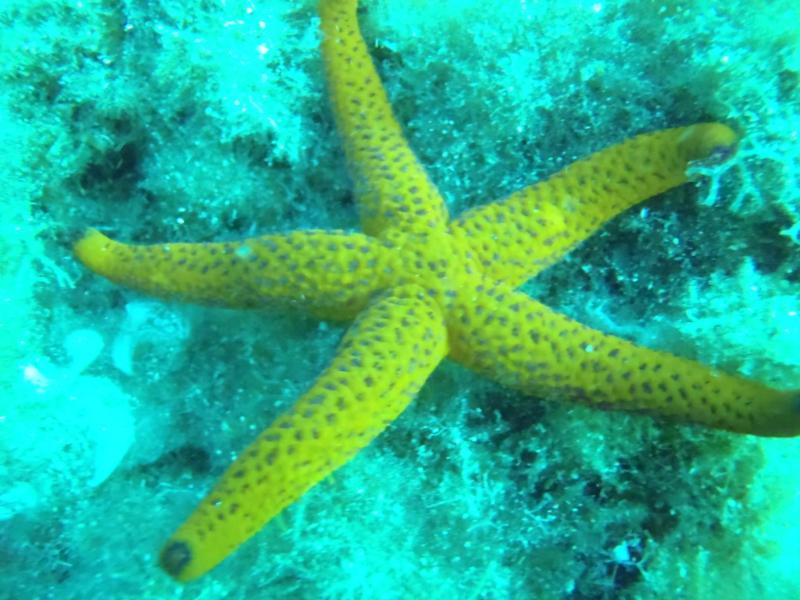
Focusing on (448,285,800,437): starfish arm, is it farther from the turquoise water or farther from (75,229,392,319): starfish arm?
(75,229,392,319): starfish arm

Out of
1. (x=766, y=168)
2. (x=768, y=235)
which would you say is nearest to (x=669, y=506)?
(x=768, y=235)

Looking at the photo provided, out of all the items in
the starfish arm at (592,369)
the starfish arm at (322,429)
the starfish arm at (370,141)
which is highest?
the starfish arm at (370,141)

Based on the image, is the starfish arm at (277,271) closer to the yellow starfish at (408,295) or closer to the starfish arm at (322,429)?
the yellow starfish at (408,295)

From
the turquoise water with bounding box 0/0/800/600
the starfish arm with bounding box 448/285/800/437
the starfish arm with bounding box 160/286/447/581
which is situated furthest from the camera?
the turquoise water with bounding box 0/0/800/600

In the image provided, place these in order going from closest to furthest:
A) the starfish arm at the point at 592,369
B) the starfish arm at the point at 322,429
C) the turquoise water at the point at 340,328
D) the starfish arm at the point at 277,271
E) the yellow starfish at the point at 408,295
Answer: the starfish arm at the point at 322,429
the yellow starfish at the point at 408,295
the starfish arm at the point at 592,369
the starfish arm at the point at 277,271
the turquoise water at the point at 340,328

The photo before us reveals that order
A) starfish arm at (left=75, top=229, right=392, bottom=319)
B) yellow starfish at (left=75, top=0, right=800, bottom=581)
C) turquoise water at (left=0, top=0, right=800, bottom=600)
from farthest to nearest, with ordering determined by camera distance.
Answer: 1. turquoise water at (left=0, top=0, right=800, bottom=600)
2. starfish arm at (left=75, top=229, right=392, bottom=319)
3. yellow starfish at (left=75, top=0, right=800, bottom=581)

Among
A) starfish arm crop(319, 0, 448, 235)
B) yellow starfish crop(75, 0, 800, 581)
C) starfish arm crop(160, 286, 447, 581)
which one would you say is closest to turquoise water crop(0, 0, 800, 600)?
starfish arm crop(319, 0, 448, 235)

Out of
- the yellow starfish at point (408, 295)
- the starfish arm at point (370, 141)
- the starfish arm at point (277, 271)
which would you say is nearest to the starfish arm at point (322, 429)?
the yellow starfish at point (408, 295)
